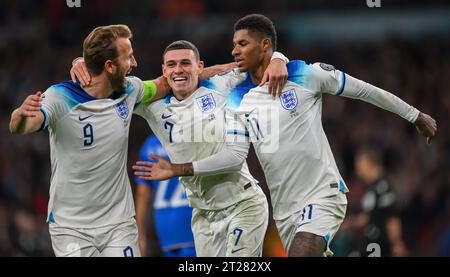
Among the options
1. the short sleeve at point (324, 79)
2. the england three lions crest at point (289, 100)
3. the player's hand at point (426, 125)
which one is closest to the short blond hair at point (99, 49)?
the england three lions crest at point (289, 100)

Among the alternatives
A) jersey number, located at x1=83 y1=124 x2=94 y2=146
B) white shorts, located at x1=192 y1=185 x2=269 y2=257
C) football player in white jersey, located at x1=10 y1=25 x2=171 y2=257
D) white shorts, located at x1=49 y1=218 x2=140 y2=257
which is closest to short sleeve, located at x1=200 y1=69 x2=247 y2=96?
white shorts, located at x1=192 y1=185 x2=269 y2=257

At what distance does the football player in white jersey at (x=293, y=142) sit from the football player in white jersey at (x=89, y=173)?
38 centimetres

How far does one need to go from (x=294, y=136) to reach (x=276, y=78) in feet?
1.51

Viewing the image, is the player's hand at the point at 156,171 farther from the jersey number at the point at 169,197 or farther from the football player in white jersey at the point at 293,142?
the jersey number at the point at 169,197

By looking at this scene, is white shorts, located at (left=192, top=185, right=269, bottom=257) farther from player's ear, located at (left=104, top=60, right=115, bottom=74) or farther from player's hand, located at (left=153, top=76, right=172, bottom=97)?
player's ear, located at (left=104, top=60, right=115, bottom=74)

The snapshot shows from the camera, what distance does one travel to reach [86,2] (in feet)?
55.3

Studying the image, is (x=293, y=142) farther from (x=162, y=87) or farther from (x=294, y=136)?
(x=162, y=87)

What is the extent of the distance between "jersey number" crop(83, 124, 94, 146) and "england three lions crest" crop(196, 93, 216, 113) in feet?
3.84

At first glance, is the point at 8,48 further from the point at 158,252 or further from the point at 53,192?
the point at 53,192

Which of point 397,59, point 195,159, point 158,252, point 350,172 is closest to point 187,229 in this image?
point 195,159

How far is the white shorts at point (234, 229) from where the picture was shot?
727cm

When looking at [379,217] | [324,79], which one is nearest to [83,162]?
[324,79]

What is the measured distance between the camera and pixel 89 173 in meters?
6.60

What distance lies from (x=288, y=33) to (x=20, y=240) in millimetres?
6811
